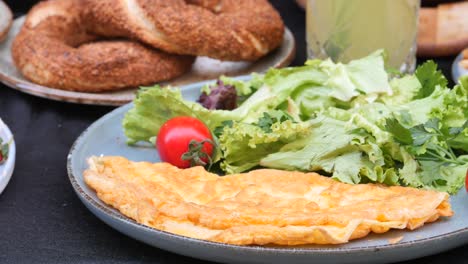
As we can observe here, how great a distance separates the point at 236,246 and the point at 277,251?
9 centimetres

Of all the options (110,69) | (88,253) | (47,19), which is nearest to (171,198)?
(88,253)

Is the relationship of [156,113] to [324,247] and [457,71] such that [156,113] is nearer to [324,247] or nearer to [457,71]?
[324,247]

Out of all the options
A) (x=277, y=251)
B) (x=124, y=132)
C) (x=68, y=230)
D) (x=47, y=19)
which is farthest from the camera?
(x=47, y=19)

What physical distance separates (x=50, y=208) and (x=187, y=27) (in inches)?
44.8

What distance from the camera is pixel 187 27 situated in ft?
9.95

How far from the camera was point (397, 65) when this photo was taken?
295 centimetres

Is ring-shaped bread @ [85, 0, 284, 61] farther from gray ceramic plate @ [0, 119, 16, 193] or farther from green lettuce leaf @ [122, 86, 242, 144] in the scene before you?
gray ceramic plate @ [0, 119, 16, 193]

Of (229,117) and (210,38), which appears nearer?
(229,117)

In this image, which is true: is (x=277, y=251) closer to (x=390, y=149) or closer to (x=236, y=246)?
(x=236, y=246)

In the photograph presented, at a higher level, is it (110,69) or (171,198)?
(171,198)

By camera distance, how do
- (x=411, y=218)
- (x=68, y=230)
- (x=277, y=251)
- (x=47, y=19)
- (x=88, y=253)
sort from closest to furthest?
(x=277, y=251) → (x=411, y=218) → (x=88, y=253) → (x=68, y=230) → (x=47, y=19)

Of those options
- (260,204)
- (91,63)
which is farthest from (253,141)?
(91,63)

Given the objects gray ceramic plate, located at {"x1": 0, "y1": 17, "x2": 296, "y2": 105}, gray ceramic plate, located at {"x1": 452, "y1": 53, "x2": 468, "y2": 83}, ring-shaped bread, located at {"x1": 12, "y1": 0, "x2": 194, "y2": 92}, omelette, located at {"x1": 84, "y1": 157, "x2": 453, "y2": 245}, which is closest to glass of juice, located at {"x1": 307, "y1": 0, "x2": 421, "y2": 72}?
gray ceramic plate, located at {"x1": 452, "y1": 53, "x2": 468, "y2": 83}

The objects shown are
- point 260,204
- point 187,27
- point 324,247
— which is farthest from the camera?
point 187,27
